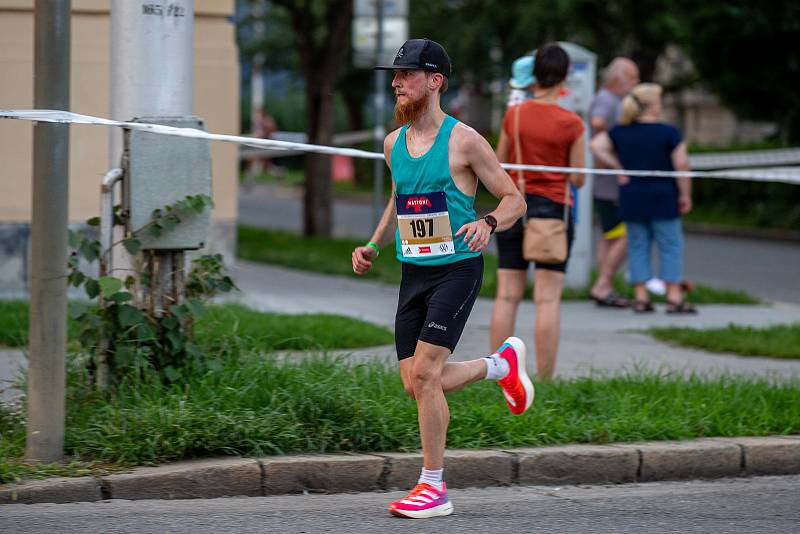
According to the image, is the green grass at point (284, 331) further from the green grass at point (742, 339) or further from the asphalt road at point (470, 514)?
the green grass at point (742, 339)

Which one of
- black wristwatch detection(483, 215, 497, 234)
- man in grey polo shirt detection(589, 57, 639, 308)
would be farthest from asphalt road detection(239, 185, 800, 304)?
black wristwatch detection(483, 215, 497, 234)

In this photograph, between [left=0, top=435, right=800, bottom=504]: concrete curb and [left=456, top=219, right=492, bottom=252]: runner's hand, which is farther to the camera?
[left=0, top=435, right=800, bottom=504]: concrete curb

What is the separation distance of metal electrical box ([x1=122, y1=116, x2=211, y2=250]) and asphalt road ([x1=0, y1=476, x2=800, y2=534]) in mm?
1341

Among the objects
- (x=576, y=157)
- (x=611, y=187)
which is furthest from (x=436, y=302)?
(x=611, y=187)

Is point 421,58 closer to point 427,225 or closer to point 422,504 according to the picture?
point 427,225

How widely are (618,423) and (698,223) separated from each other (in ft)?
58.0

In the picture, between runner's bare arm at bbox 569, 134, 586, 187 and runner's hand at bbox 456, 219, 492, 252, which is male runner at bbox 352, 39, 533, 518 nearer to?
runner's hand at bbox 456, 219, 492, 252

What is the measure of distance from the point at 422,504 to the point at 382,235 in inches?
44.1

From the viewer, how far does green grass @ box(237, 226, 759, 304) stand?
12.0 meters

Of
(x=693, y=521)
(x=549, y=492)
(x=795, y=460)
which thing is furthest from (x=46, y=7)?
(x=795, y=460)

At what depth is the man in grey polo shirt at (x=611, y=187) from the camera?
1127cm

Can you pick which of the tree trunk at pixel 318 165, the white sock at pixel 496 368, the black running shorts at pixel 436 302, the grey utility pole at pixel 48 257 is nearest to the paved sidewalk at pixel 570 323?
the grey utility pole at pixel 48 257

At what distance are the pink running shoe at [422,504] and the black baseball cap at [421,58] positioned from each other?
1.59 m

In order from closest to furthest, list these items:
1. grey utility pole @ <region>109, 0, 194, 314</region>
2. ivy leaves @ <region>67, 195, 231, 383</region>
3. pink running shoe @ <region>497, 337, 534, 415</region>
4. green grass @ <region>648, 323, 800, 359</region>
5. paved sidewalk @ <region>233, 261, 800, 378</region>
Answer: pink running shoe @ <region>497, 337, 534, 415</region>, ivy leaves @ <region>67, 195, 231, 383</region>, grey utility pole @ <region>109, 0, 194, 314</region>, paved sidewalk @ <region>233, 261, 800, 378</region>, green grass @ <region>648, 323, 800, 359</region>
